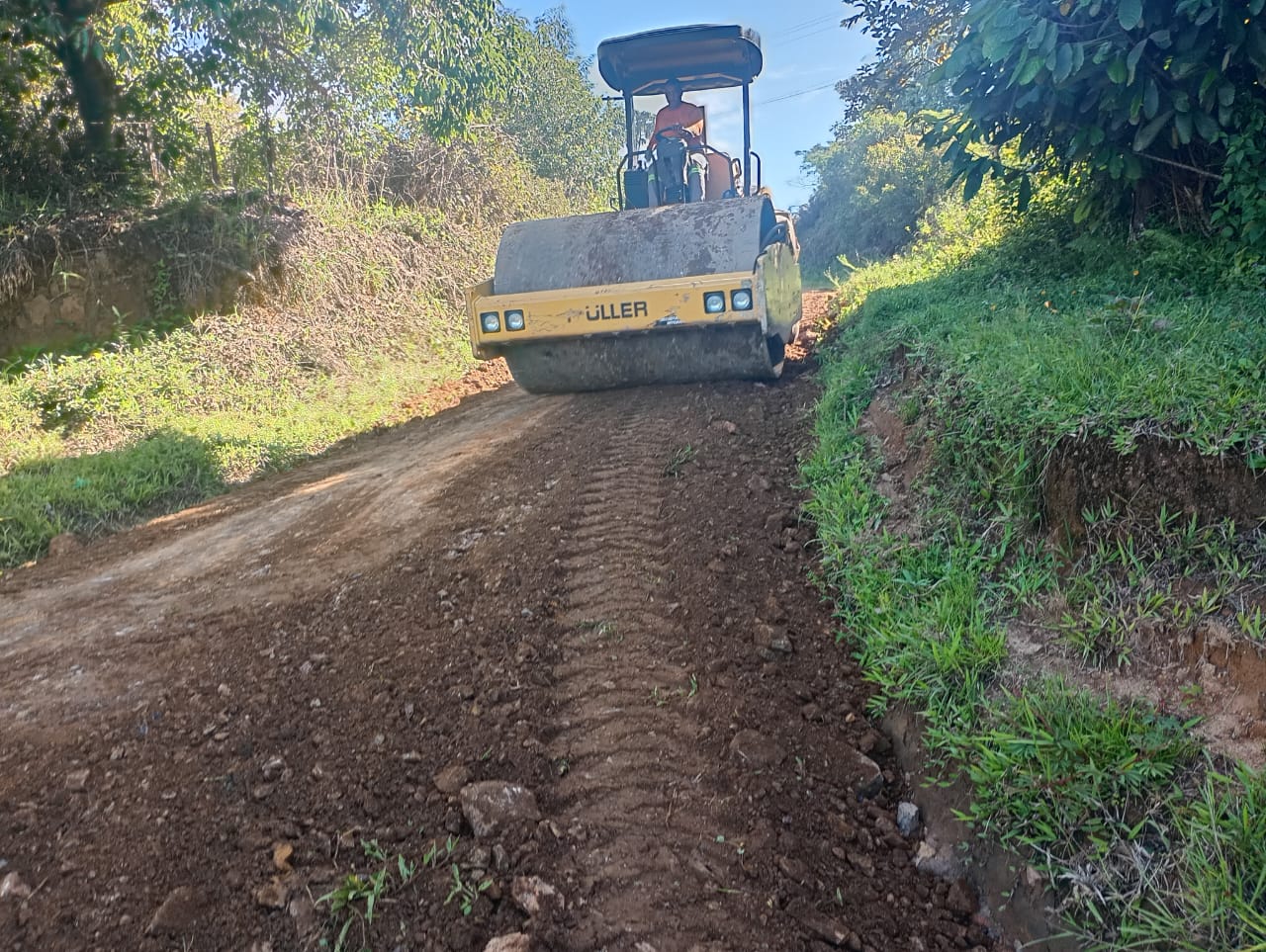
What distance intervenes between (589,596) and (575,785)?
39.9 inches

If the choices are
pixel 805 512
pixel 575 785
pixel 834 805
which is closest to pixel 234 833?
pixel 575 785

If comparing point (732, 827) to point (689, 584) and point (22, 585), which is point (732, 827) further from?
point (22, 585)

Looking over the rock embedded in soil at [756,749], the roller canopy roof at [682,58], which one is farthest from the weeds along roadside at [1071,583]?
the roller canopy roof at [682,58]

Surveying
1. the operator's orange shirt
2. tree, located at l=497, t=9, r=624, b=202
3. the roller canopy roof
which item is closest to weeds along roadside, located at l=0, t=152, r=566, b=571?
the operator's orange shirt

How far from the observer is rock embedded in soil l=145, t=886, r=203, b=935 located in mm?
1886

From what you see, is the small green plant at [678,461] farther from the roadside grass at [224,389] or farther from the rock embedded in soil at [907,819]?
the roadside grass at [224,389]

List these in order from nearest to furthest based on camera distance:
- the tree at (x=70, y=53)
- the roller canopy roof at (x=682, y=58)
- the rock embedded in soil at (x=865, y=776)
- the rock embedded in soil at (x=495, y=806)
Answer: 1. the rock embedded in soil at (x=495, y=806)
2. the rock embedded in soil at (x=865, y=776)
3. the roller canopy roof at (x=682, y=58)
4. the tree at (x=70, y=53)

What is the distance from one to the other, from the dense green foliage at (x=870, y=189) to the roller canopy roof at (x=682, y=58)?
9648mm

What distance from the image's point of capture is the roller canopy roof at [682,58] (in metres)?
6.66

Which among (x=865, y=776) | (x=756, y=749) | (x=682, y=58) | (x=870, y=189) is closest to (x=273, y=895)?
(x=756, y=749)

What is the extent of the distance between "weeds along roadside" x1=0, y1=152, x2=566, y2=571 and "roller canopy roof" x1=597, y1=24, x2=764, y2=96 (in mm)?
3540

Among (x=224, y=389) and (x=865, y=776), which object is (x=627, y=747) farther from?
(x=224, y=389)

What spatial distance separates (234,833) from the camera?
2.17 m

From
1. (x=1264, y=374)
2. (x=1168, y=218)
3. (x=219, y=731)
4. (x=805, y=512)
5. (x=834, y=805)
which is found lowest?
(x=834, y=805)
